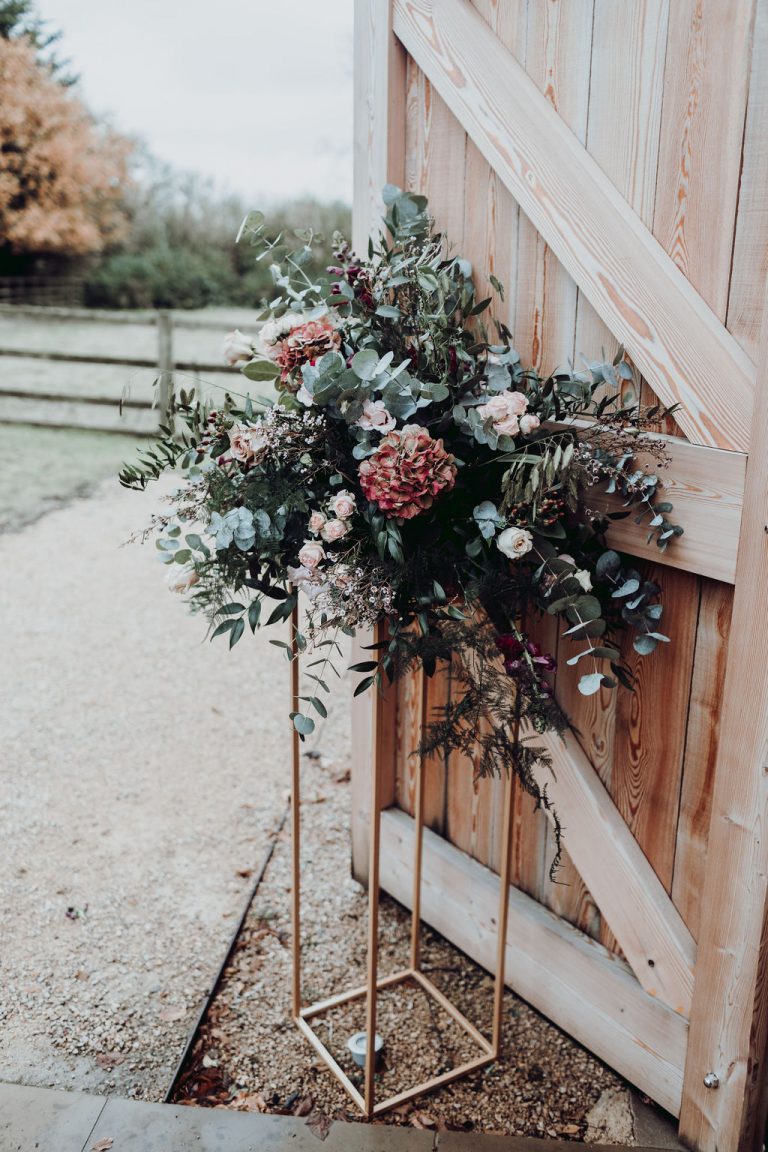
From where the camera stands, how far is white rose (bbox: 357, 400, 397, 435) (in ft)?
5.57

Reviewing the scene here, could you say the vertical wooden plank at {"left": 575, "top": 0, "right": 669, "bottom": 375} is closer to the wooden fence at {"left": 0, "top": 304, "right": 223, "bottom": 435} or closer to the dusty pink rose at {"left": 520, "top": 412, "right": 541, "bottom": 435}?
the dusty pink rose at {"left": 520, "top": 412, "right": 541, "bottom": 435}

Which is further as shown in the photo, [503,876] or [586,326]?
[503,876]

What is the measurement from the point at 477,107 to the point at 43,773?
284cm

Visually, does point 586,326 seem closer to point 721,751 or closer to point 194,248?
point 721,751

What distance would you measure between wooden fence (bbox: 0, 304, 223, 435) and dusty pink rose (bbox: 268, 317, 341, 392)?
7290 mm

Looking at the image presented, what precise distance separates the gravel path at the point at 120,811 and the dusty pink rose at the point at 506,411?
168cm

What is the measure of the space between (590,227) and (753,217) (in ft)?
1.12

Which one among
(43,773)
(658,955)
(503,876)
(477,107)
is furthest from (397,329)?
(43,773)

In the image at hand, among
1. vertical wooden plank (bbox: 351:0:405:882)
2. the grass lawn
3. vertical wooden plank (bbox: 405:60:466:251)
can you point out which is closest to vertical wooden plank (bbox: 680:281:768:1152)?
vertical wooden plank (bbox: 351:0:405:882)

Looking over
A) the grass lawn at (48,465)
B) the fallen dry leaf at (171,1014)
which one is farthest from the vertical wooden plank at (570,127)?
the grass lawn at (48,465)

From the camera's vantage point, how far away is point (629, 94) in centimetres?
180

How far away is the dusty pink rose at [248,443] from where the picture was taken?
1754 mm

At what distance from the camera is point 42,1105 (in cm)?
213

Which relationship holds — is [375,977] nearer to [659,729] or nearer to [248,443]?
[659,729]
